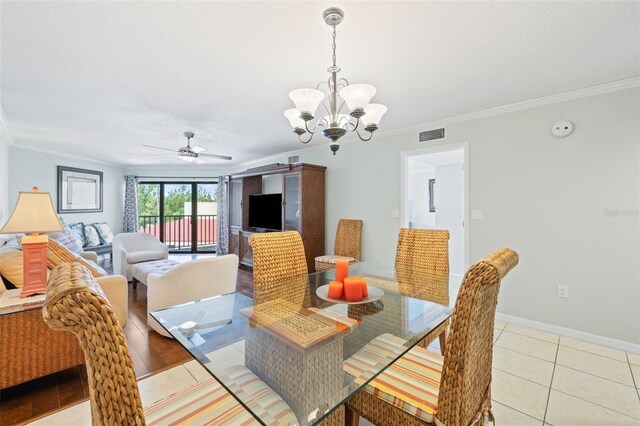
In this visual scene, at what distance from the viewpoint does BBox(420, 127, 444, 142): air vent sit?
3.46 metres

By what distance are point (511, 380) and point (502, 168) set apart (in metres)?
2.05

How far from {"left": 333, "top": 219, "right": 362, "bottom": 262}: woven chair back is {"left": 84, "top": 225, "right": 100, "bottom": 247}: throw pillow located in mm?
4481

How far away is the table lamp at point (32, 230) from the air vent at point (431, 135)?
3.69 meters

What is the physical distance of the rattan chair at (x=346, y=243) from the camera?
412 cm

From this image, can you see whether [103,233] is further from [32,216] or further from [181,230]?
[32,216]

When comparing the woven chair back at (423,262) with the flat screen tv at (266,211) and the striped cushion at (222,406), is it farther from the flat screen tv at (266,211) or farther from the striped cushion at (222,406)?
the flat screen tv at (266,211)

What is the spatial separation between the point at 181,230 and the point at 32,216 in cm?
570

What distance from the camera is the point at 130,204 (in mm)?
6758

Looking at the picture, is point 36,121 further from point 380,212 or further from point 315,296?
point 380,212

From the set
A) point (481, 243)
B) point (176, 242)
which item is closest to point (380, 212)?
point (481, 243)

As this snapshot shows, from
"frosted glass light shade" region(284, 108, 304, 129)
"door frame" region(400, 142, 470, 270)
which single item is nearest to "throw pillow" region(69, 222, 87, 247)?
"frosted glass light shade" region(284, 108, 304, 129)

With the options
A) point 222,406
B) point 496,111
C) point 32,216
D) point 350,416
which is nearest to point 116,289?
point 32,216

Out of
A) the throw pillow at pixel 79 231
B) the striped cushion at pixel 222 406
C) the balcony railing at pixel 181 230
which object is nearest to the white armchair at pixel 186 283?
the striped cushion at pixel 222 406

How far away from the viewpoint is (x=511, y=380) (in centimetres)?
203
